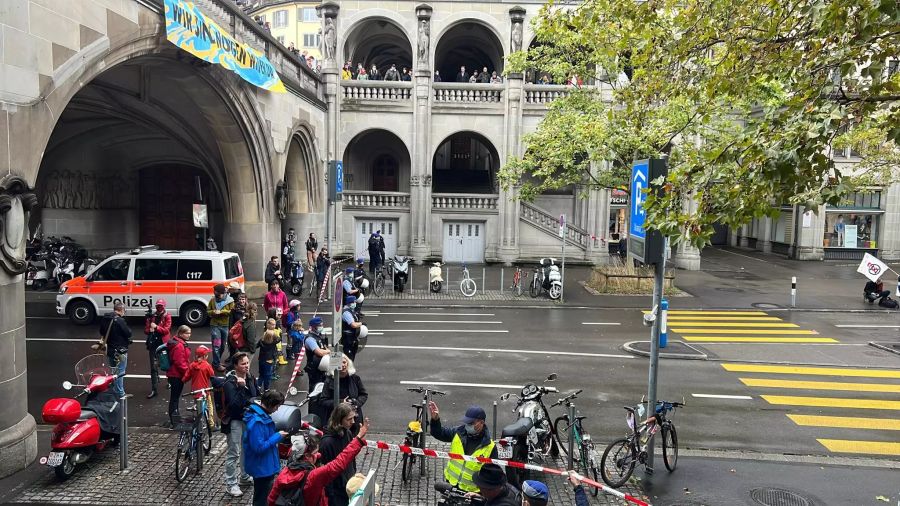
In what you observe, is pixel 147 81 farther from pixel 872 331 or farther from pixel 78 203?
pixel 872 331

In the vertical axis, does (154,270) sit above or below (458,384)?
above

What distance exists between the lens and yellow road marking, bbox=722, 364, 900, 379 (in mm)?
13562

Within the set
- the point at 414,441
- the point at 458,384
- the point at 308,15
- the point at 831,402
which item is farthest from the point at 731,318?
the point at 308,15

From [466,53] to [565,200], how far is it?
1416 centimetres

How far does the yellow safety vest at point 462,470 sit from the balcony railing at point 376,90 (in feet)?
87.9

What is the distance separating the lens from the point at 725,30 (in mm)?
8422

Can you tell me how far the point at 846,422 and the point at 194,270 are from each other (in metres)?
14.9

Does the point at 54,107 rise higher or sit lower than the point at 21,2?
lower

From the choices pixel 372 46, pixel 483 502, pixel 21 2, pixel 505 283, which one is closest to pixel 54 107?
pixel 21 2

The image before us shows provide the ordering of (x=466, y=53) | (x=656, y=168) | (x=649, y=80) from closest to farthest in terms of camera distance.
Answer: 1. (x=656, y=168)
2. (x=649, y=80)
3. (x=466, y=53)

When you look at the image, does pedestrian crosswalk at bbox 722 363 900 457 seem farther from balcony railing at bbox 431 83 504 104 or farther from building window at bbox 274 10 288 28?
building window at bbox 274 10 288 28

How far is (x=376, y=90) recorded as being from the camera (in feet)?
103

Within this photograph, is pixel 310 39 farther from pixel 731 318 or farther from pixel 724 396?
pixel 724 396

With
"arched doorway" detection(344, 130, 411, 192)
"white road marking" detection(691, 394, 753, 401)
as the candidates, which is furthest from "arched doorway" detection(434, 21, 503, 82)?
"white road marking" detection(691, 394, 753, 401)
